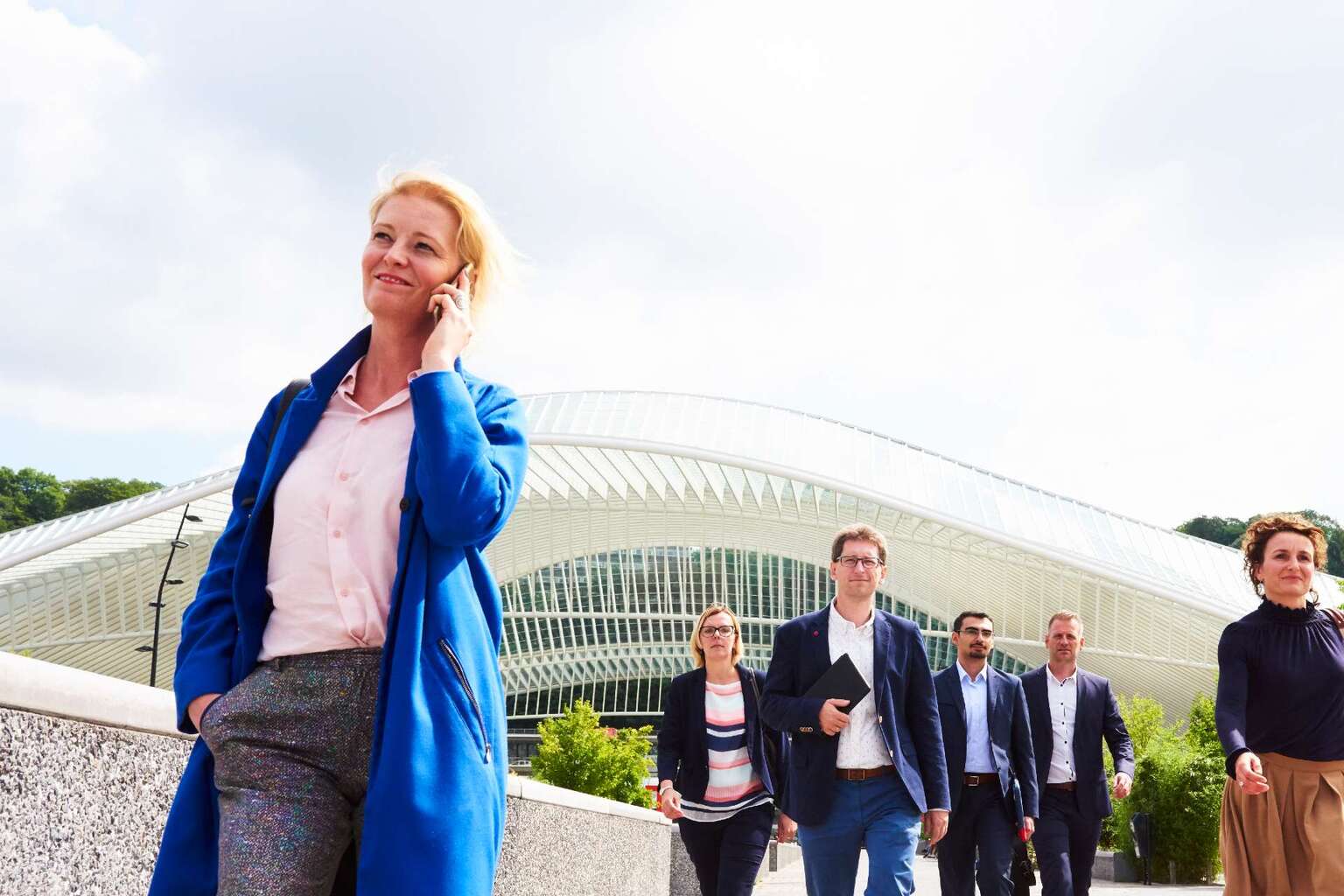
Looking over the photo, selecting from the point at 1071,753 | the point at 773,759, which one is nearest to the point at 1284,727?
the point at 773,759

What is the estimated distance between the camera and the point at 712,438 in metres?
44.4

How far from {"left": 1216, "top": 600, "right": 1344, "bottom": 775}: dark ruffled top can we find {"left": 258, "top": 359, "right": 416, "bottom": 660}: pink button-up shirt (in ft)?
→ 13.9

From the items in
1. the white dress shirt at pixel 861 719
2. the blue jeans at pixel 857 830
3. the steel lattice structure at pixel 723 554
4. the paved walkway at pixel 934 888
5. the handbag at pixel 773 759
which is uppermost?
the steel lattice structure at pixel 723 554

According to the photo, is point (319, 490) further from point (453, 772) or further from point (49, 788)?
point (49, 788)

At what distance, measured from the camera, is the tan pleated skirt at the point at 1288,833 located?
5.18 metres

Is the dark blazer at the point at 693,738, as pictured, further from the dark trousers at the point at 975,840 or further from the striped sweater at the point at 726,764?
the dark trousers at the point at 975,840

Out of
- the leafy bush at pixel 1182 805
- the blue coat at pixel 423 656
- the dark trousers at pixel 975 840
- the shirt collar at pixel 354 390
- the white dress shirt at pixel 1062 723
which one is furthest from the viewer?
the leafy bush at pixel 1182 805

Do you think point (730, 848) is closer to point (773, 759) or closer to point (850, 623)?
point (773, 759)

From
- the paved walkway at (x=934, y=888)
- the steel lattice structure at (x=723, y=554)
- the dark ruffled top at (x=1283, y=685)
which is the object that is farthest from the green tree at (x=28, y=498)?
the dark ruffled top at (x=1283, y=685)

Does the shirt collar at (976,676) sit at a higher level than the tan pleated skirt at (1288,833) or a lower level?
higher

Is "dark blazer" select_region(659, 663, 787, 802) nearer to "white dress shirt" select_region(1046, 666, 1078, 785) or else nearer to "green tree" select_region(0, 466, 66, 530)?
"white dress shirt" select_region(1046, 666, 1078, 785)

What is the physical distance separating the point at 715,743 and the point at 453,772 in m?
5.79

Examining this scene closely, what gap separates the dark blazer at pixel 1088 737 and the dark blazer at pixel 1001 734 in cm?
44

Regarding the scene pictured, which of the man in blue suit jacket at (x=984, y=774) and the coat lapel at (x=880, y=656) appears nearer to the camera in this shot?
the coat lapel at (x=880, y=656)
